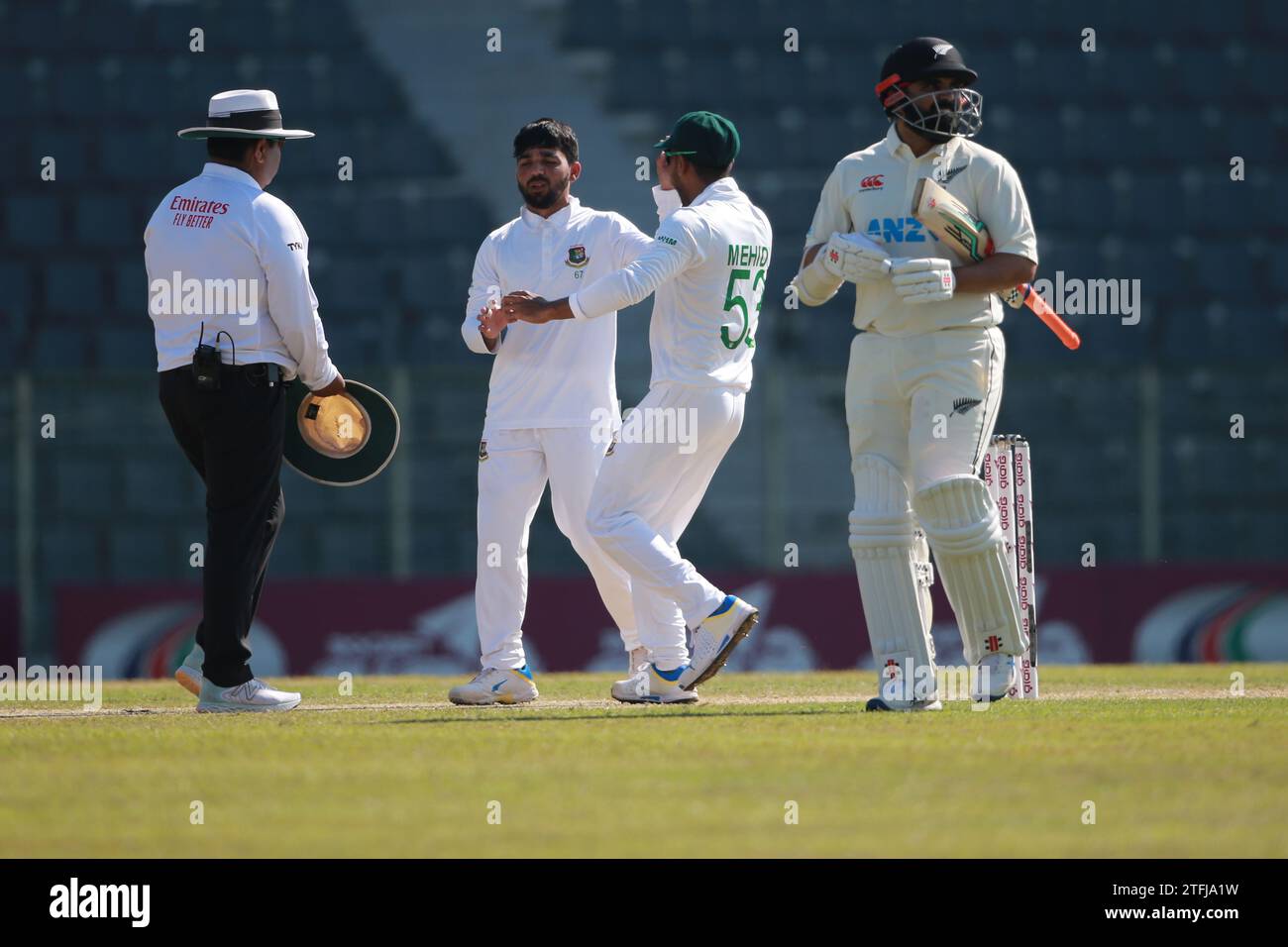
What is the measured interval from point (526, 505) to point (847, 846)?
10.3ft

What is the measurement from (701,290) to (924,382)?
2.57 feet

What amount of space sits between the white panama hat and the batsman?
1.79 meters

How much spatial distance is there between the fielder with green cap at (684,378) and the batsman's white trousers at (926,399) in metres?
0.44

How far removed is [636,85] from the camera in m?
16.8

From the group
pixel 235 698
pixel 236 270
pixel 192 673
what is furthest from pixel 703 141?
pixel 192 673

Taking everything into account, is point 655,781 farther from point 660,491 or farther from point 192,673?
point 192,673

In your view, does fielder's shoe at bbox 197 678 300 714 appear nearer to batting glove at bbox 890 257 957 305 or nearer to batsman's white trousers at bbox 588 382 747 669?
batsman's white trousers at bbox 588 382 747 669

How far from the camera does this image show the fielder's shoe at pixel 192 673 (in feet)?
22.3

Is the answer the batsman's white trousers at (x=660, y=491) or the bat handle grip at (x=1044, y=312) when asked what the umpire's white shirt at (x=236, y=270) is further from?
the bat handle grip at (x=1044, y=312)

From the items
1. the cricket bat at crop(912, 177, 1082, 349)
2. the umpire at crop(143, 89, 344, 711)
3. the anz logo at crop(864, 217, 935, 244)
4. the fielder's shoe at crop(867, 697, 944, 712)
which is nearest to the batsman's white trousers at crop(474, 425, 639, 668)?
the umpire at crop(143, 89, 344, 711)

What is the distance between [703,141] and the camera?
653cm

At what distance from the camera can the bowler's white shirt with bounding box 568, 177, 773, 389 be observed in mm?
6320

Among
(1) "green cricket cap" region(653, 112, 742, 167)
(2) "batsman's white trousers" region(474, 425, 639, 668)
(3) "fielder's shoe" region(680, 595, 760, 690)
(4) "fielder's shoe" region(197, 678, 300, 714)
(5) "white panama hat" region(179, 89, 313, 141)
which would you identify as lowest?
(4) "fielder's shoe" region(197, 678, 300, 714)

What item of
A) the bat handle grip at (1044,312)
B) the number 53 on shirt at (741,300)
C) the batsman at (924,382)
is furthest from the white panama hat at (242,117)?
the bat handle grip at (1044,312)
